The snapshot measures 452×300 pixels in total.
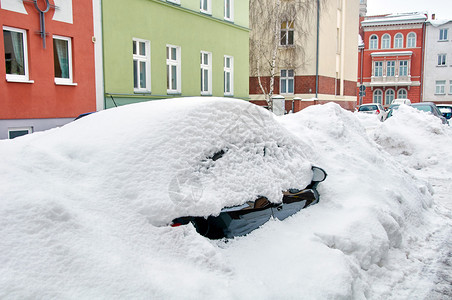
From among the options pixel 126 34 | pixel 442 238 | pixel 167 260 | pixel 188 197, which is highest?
pixel 126 34

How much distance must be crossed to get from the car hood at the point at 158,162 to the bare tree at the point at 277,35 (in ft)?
82.4

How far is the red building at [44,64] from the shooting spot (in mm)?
11742

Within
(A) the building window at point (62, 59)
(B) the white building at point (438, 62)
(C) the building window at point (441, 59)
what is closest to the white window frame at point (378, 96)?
(B) the white building at point (438, 62)

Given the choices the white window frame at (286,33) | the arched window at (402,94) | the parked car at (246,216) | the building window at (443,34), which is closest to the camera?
the parked car at (246,216)

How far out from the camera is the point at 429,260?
4641 mm

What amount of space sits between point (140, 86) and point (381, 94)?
148 ft

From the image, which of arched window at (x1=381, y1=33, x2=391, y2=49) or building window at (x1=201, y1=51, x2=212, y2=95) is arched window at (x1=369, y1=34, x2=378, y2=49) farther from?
building window at (x1=201, y1=51, x2=212, y2=95)

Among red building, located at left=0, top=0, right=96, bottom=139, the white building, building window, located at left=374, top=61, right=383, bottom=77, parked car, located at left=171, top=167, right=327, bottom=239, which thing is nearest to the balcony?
building window, located at left=374, top=61, right=383, bottom=77

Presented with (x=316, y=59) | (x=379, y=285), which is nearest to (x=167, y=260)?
(x=379, y=285)

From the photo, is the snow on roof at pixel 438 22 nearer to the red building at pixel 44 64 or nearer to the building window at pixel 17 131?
the red building at pixel 44 64

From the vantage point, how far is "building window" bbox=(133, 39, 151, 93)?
15.8 meters

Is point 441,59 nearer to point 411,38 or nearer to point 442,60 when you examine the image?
point 442,60

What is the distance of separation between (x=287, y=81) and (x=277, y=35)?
13.4 feet

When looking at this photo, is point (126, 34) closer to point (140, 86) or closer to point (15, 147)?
point (140, 86)
